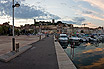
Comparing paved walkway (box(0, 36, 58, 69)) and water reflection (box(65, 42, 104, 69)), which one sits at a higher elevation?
paved walkway (box(0, 36, 58, 69))

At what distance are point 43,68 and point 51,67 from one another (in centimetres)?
55

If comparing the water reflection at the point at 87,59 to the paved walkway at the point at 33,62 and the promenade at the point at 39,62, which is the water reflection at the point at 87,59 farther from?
the paved walkway at the point at 33,62

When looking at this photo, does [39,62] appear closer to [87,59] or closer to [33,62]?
[33,62]

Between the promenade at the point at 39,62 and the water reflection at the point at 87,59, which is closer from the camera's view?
the promenade at the point at 39,62

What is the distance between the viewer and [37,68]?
7789 millimetres

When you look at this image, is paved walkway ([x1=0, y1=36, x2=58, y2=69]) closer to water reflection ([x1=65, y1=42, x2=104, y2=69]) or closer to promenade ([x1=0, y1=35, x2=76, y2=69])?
promenade ([x1=0, y1=35, x2=76, y2=69])

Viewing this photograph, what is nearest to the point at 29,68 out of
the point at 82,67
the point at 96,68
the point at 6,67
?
the point at 6,67

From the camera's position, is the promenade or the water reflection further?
the water reflection

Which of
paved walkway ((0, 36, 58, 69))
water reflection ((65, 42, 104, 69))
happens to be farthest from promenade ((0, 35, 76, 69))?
water reflection ((65, 42, 104, 69))

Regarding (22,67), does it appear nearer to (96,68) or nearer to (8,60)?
(8,60)

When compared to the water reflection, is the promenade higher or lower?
higher

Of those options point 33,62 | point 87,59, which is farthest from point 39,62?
point 87,59

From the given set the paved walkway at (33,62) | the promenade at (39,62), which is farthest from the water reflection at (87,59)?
the paved walkway at (33,62)

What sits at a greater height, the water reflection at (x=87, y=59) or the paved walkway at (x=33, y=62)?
the paved walkway at (x=33, y=62)
